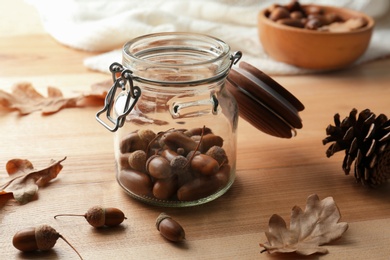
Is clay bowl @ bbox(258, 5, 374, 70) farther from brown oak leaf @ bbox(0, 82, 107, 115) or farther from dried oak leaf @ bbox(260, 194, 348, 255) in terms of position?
dried oak leaf @ bbox(260, 194, 348, 255)

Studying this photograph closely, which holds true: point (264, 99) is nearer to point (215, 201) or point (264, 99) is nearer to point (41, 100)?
point (215, 201)

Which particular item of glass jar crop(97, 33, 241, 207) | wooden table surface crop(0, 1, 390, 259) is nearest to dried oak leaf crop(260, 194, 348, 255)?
wooden table surface crop(0, 1, 390, 259)

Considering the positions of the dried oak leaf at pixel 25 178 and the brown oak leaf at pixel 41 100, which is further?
the brown oak leaf at pixel 41 100

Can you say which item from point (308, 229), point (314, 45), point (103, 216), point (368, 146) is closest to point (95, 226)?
point (103, 216)

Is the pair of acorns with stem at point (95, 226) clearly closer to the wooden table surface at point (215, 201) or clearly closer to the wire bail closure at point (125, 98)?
the wooden table surface at point (215, 201)

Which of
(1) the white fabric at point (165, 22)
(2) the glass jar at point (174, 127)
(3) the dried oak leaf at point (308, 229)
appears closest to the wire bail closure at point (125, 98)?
(2) the glass jar at point (174, 127)

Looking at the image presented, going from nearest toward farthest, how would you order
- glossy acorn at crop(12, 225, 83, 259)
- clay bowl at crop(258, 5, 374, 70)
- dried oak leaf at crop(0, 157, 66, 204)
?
1. glossy acorn at crop(12, 225, 83, 259)
2. dried oak leaf at crop(0, 157, 66, 204)
3. clay bowl at crop(258, 5, 374, 70)

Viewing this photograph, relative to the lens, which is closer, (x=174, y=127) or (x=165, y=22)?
(x=174, y=127)
